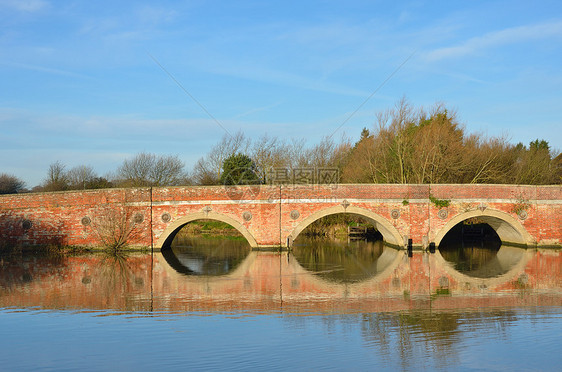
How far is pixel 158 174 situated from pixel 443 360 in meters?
41.8

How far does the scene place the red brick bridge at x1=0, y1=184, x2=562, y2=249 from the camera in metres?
27.3

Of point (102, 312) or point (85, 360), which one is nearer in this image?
point (85, 360)

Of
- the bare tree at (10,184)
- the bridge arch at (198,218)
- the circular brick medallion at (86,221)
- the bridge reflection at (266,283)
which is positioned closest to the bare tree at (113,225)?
the circular brick medallion at (86,221)

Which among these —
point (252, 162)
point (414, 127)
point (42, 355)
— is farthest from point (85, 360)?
point (252, 162)

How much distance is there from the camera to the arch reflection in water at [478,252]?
72.7ft

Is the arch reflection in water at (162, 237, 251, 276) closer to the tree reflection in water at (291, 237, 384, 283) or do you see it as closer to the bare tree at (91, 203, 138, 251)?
the bare tree at (91, 203, 138, 251)

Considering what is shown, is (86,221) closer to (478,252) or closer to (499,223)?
(478,252)

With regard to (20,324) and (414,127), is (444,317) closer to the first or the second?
(20,324)

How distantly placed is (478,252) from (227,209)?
14445mm

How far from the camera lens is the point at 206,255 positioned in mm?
28266

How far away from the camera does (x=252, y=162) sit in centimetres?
4309

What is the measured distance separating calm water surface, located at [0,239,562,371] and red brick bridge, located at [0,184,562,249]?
2956 mm

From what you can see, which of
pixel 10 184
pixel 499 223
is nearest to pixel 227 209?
pixel 499 223

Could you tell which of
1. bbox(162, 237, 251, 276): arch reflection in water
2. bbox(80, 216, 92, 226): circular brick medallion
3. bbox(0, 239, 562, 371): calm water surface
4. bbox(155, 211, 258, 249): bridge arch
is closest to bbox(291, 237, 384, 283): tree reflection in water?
bbox(0, 239, 562, 371): calm water surface
